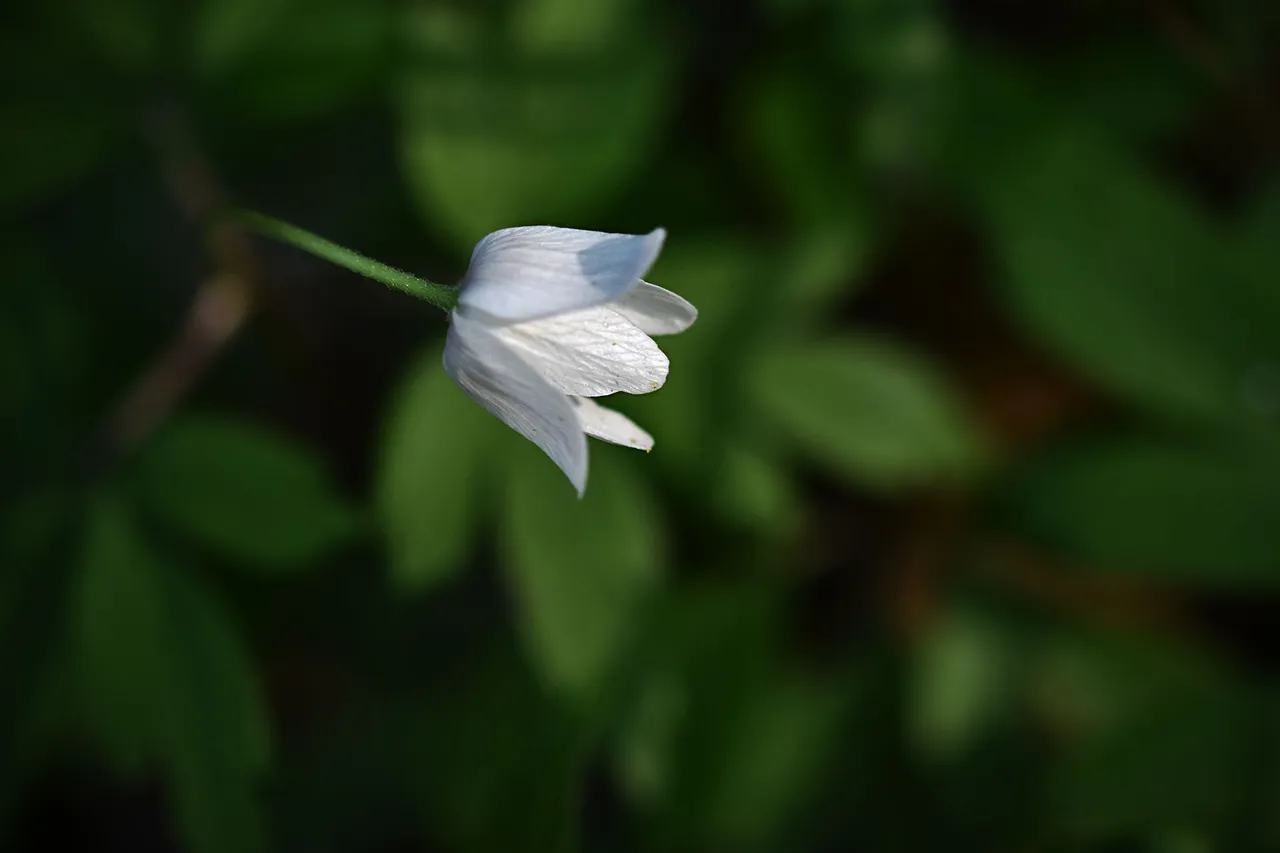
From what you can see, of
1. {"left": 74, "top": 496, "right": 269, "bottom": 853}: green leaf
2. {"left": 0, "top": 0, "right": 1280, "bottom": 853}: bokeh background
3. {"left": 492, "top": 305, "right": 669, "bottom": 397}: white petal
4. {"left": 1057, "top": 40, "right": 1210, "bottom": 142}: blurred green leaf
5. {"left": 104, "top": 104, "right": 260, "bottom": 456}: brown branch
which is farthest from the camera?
{"left": 1057, "top": 40, "right": 1210, "bottom": 142}: blurred green leaf

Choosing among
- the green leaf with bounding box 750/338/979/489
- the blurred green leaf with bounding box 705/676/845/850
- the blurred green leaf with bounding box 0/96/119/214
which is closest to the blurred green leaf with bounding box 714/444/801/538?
the green leaf with bounding box 750/338/979/489

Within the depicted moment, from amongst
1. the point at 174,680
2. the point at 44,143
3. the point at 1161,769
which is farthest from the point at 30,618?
the point at 1161,769

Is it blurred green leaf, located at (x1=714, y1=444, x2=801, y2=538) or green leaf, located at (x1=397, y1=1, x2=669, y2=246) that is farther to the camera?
blurred green leaf, located at (x1=714, y1=444, x2=801, y2=538)

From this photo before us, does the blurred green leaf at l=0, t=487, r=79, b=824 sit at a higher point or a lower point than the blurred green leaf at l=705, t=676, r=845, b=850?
lower

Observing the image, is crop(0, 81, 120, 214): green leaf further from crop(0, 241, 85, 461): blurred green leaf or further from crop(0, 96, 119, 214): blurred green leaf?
crop(0, 241, 85, 461): blurred green leaf

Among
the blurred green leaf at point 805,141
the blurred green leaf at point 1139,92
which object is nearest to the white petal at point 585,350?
the blurred green leaf at point 805,141

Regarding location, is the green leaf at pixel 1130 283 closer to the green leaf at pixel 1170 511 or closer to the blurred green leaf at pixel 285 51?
the green leaf at pixel 1170 511
